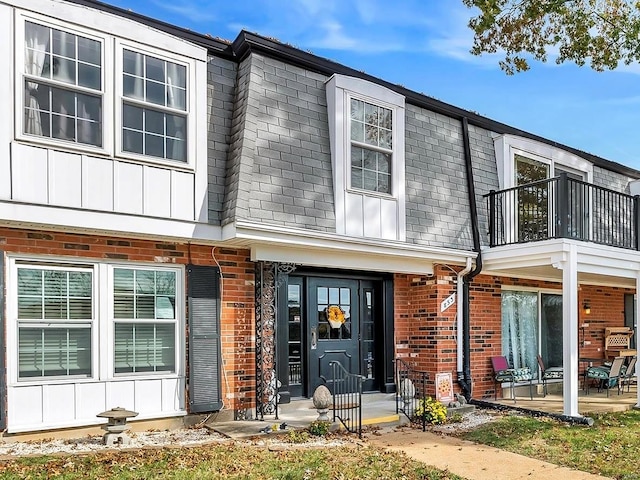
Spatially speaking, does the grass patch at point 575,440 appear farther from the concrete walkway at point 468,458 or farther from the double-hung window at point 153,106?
the double-hung window at point 153,106

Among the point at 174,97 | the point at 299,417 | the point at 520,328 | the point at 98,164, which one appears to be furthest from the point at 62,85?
the point at 520,328

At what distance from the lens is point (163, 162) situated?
7.54 m

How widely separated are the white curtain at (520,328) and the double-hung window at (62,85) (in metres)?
8.44

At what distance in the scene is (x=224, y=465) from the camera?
594 cm

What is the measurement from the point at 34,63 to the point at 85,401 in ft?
13.7

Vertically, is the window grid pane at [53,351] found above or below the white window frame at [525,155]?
below

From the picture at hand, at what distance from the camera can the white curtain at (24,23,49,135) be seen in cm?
669

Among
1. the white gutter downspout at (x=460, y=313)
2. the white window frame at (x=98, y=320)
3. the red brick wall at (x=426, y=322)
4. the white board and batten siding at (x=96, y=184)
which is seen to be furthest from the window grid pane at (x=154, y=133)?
the white gutter downspout at (x=460, y=313)

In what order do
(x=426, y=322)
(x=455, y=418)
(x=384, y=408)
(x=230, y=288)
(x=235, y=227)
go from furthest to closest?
1. (x=426, y=322)
2. (x=384, y=408)
3. (x=455, y=418)
4. (x=230, y=288)
5. (x=235, y=227)

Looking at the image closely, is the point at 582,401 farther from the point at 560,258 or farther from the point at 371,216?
the point at 371,216

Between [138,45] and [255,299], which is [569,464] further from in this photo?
[138,45]

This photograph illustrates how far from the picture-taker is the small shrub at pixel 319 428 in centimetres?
757

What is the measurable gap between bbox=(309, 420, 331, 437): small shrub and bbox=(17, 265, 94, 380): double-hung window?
9.73ft

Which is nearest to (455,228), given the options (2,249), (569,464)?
(569,464)
